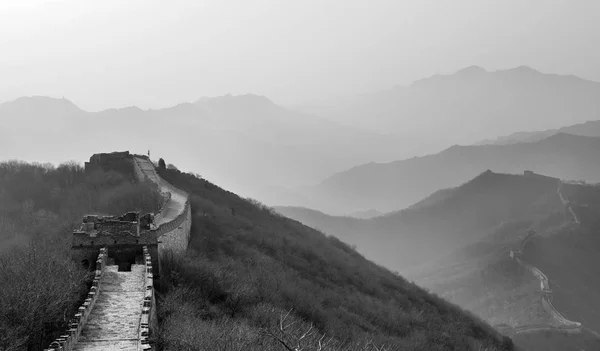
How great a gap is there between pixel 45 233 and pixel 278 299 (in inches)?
648

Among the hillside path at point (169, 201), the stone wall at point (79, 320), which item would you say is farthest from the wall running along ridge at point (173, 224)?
the stone wall at point (79, 320)

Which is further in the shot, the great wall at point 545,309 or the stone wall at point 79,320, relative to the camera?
the great wall at point 545,309

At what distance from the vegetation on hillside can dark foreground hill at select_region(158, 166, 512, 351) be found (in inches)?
154

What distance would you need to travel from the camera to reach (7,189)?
208 ft

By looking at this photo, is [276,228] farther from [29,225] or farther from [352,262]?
[29,225]

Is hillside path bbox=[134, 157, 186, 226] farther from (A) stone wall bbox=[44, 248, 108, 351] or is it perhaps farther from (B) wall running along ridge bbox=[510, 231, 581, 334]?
(B) wall running along ridge bbox=[510, 231, 581, 334]

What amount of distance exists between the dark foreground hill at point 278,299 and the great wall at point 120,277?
1026 millimetres

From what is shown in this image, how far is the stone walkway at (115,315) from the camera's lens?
60.9 feet

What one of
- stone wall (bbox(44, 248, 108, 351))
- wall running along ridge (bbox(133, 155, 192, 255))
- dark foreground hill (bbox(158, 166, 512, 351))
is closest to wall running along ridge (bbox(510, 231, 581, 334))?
dark foreground hill (bbox(158, 166, 512, 351))

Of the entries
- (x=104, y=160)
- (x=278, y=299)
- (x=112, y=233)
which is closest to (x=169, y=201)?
(x=278, y=299)

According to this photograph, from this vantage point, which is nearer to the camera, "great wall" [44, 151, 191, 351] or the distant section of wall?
"great wall" [44, 151, 191, 351]

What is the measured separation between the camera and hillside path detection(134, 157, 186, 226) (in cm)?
3997

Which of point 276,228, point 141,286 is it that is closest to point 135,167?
point 276,228

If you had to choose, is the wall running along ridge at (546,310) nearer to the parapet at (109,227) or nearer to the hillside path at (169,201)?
the hillside path at (169,201)
